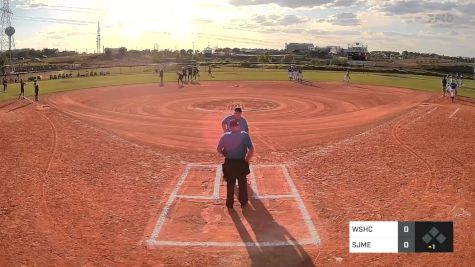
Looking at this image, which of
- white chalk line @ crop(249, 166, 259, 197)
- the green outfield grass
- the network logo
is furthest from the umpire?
the green outfield grass

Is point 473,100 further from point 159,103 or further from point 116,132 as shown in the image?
point 116,132

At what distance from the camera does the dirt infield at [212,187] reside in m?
8.16

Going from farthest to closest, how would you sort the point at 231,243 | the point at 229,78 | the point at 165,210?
the point at 229,78, the point at 165,210, the point at 231,243

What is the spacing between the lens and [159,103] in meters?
29.9

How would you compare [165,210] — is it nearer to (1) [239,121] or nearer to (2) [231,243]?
(2) [231,243]

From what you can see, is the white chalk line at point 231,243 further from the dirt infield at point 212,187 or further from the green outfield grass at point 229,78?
the green outfield grass at point 229,78

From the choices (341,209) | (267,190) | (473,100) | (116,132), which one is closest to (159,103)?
(116,132)

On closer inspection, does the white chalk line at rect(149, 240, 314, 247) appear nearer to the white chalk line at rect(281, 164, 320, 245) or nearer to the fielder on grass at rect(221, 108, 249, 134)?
the white chalk line at rect(281, 164, 320, 245)

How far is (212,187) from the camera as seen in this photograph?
39.6 ft

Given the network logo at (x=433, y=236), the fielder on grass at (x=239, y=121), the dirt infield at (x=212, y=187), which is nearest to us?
the dirt infield at (x=212, y=187)
